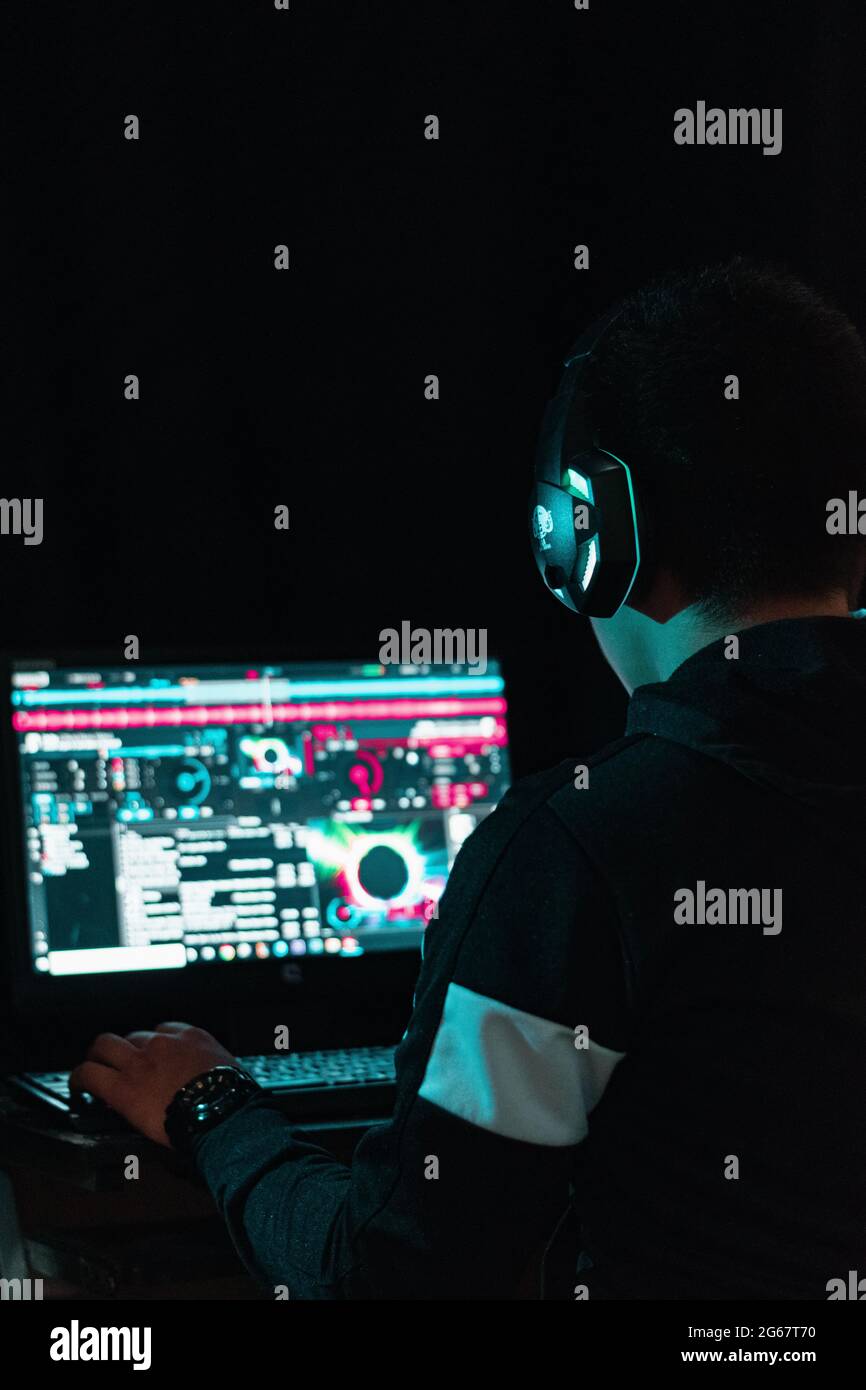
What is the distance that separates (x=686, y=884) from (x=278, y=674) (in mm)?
882

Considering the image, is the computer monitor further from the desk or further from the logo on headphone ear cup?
the logo on headphone ear cup

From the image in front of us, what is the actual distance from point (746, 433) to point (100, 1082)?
0.76 m

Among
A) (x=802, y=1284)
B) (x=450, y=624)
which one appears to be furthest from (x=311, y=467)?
(x=802, y=1284)

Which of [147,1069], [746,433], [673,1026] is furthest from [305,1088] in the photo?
[746,433]

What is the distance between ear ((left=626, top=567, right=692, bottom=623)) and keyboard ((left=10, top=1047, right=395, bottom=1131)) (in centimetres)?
56

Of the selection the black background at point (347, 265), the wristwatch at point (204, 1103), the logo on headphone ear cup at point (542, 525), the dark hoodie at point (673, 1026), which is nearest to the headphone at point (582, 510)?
the logo on headphone ear cup at point (542, 525)

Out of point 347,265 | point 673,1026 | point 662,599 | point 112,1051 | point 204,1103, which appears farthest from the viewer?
point 347,265

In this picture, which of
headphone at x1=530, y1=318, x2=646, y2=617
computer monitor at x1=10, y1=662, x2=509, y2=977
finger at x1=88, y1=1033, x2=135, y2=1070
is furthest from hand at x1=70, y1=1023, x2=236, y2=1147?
headphone at x1=530, y1=318, x2=646, y2=617

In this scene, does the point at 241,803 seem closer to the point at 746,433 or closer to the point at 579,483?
the point at 579,483

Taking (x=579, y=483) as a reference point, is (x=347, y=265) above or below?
above

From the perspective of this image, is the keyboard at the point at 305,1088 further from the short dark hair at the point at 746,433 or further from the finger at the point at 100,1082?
the short dark hair at the point at 746,433

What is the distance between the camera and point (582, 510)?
111 cm

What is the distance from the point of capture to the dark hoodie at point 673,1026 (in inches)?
34.9

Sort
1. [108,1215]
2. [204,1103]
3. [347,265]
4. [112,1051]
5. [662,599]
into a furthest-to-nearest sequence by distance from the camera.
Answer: [347,265]
[108,1215]
[112,1051]
[204,1103]
[662,599]
